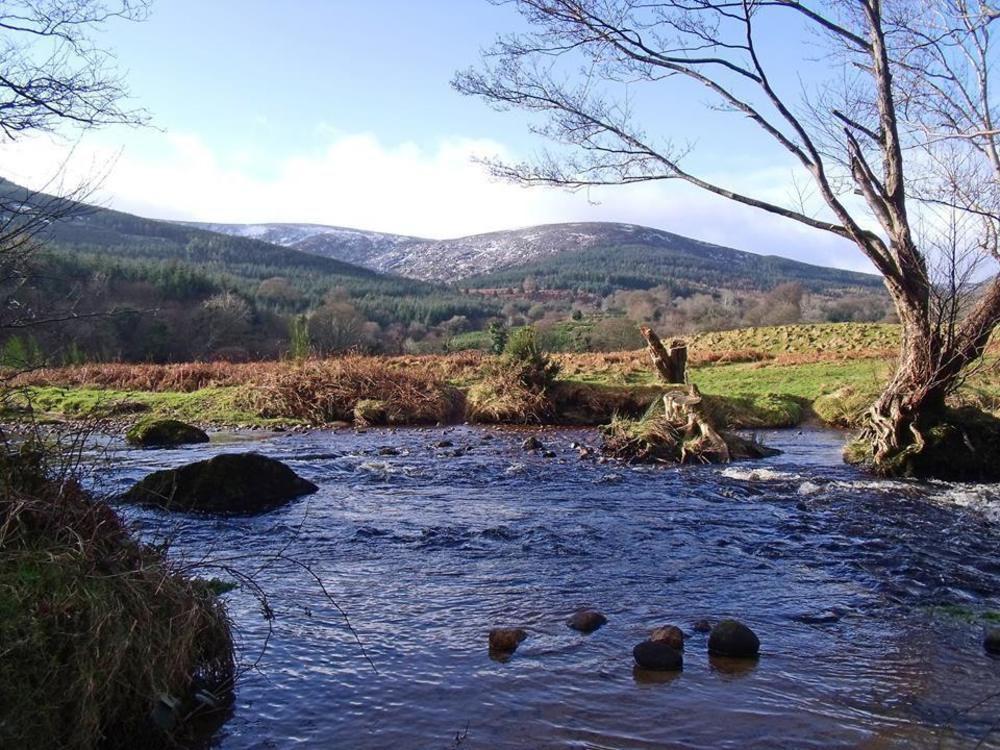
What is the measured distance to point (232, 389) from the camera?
24609 millimetres

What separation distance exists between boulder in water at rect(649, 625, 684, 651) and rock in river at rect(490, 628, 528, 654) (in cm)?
93

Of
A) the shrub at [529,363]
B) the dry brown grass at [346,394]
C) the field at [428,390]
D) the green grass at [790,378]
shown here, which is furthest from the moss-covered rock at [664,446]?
the dry brown grass at [346,394]

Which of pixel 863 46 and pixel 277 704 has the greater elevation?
pixel 863 46

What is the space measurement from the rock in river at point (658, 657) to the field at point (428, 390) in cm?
1115

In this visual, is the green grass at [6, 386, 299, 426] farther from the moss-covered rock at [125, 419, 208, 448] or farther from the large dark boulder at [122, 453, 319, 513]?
the large dark boulder at [122, 453, 319, 513]

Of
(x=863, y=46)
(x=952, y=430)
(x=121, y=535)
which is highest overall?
(x=863, y=46)

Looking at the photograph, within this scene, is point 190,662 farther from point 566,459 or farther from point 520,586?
point 566,459

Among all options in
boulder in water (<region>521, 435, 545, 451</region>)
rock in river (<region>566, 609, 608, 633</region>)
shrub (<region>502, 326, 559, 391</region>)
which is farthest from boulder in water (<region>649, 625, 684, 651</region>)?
shrub (<region>502, 326, 559, 391</region>)

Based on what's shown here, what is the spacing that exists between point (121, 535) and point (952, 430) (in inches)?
481

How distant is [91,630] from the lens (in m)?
3.94

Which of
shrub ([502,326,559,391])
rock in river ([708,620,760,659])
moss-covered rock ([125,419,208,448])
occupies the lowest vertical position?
moss-covered rock ([125,419,208,448])

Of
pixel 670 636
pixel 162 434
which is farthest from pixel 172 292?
pixel 670 636

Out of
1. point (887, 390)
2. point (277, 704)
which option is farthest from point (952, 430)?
point (277, 704)

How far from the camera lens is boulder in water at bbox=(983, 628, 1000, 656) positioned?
5438mm
